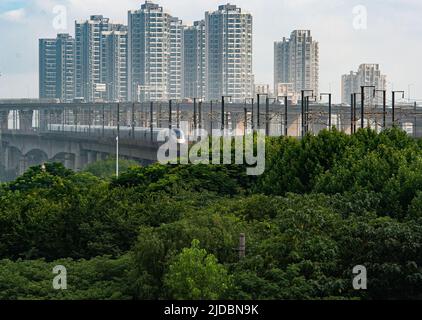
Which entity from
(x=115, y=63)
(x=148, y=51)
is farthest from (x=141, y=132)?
(x=115, y=63)

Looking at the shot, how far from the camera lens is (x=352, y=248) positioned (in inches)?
686

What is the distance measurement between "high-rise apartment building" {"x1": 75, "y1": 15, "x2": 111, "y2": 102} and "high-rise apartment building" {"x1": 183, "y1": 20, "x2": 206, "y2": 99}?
54.8ft

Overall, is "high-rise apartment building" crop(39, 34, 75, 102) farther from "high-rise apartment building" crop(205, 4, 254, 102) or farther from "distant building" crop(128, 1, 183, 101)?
"high-rise apartment building" crop(205, 4, 254, 102)

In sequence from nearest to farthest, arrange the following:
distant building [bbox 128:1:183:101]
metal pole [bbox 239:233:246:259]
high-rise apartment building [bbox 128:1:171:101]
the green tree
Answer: the green tree
metal pole [bbox 239:233:246:259]
high-rise apartment building [bbox 128:1:171:101]
distant building [bbox 128:1:183:101]

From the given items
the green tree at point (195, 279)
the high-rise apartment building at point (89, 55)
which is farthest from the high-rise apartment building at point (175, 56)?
the green tree at point (195, 279)

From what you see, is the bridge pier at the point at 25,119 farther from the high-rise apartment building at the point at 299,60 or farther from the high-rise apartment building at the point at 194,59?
the high-rise apartment building at the point at 299,60

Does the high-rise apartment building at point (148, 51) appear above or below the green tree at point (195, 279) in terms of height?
above

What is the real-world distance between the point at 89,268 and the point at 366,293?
233 inches

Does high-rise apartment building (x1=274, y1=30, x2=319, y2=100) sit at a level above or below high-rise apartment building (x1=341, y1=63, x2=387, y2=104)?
above

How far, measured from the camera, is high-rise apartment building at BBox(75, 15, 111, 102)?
6993 inches

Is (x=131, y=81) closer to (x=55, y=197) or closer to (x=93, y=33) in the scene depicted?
(x=93, y=33)

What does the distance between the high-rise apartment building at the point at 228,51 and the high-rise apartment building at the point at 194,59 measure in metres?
2.69

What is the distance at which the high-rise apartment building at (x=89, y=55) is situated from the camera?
177625 millimetres

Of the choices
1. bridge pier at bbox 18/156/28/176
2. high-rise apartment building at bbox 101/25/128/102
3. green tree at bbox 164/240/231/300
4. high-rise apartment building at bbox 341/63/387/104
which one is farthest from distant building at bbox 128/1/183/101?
green tree at bbox 164/240/231/300
